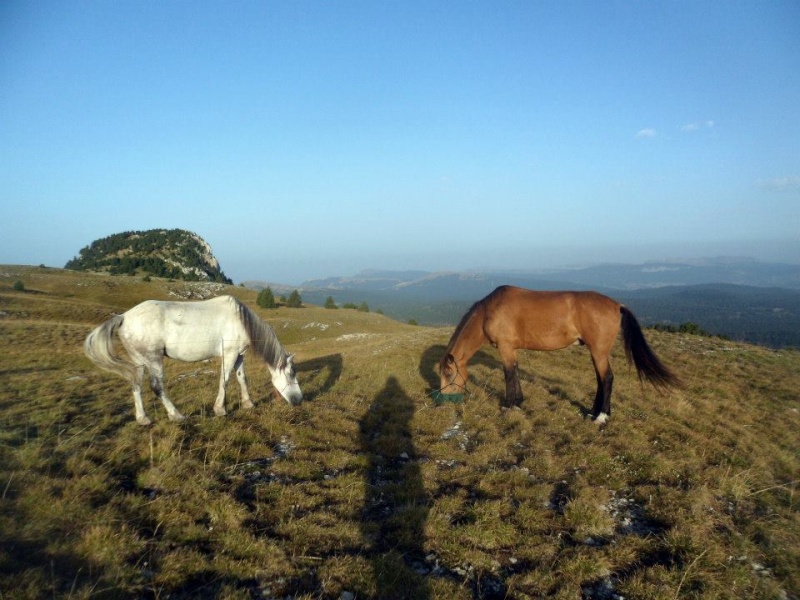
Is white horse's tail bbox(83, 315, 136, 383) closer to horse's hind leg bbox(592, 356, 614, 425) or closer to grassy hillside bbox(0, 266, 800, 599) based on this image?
grassy hillside bbox(0, 266, 800, 599)

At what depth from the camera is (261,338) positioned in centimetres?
773

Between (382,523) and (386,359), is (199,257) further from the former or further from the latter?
(382,523)

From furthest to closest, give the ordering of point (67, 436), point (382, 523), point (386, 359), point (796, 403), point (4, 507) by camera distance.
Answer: point (386, 359) < point (796, 403) < point (67, 436) < point (382, 523) < point (4, 507)

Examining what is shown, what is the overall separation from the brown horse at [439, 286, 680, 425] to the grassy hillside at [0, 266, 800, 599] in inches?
30.5

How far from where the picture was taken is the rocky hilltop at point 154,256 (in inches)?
3445

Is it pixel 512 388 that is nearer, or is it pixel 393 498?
pixel 393 498

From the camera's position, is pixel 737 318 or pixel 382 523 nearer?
pixel 382 523

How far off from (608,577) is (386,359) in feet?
37.1

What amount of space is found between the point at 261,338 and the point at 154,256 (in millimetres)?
104567

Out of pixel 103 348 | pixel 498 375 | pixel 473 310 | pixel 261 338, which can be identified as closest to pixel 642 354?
pixel 473 310

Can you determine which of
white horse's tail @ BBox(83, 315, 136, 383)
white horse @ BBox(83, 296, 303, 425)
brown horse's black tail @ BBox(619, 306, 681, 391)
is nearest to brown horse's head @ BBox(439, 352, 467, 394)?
brown horse's black tail @ BBox(619, 306, 681, 391)

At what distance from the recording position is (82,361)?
15938 mm

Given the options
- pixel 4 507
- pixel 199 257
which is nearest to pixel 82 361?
pixel 4 507

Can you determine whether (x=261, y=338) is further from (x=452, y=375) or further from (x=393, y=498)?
(x=452, y=375)
